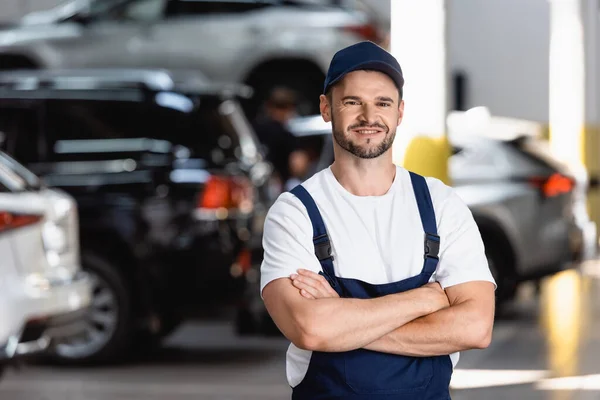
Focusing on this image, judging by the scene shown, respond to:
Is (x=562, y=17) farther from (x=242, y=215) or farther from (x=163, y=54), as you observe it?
(x=242, y=215)

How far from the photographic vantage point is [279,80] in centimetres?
1416

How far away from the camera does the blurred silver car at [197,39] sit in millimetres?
14000

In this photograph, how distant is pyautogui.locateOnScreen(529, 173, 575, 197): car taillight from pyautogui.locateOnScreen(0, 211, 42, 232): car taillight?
5.35 m

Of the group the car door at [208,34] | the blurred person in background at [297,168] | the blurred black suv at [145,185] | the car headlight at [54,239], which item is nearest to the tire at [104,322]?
the blurred black suv at [145,185]

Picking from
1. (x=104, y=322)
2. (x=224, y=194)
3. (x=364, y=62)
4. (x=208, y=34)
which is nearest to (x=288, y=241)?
(x=364, y=62)

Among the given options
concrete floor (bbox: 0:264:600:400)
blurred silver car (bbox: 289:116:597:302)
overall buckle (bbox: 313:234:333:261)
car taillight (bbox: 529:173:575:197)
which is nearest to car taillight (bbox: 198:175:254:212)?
concrete floor (bbox: 0:264:600:400)

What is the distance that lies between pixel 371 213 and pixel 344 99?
0.28m

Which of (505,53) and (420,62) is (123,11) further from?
(505,53)

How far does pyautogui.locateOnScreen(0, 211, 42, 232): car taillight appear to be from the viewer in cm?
716

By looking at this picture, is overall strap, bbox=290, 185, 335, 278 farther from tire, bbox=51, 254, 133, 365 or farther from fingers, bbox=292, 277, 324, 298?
A: tire, bbox=51, 254, 133, 365

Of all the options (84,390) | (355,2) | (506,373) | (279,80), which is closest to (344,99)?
(84,390)

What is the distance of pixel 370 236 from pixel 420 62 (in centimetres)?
438

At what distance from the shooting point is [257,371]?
906 cm

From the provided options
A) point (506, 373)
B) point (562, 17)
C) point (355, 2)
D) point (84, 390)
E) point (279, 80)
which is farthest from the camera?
point (562, 17)
